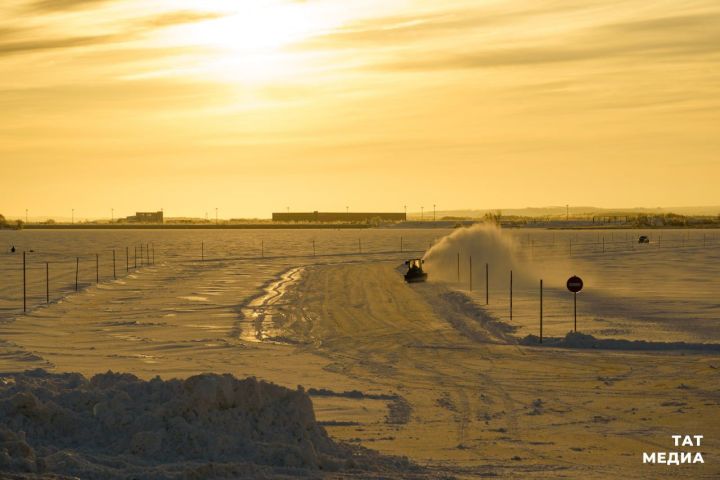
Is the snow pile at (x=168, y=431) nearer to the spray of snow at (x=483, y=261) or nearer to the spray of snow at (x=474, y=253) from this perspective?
the spray of snow at (x=483, y=261)

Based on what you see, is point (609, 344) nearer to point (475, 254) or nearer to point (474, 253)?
point (475, 254)

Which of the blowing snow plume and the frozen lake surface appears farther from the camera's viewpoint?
the blowing snow plume

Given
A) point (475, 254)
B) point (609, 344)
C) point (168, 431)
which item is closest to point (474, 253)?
point (475, 254)

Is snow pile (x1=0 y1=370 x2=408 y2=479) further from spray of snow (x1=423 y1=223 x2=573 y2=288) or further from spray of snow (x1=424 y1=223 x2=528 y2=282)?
spray of snow (x1=424 y1=223 x2=528 y2=282)

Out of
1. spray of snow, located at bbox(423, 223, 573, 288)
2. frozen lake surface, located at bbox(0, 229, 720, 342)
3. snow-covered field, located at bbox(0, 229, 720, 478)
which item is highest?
spray of snow, located at bbox(423, 223, 573, 288)

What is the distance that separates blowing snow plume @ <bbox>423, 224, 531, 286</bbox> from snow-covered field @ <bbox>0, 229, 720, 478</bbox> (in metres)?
4.78

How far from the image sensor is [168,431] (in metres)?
12.9

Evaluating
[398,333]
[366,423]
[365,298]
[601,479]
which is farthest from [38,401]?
[365,298]

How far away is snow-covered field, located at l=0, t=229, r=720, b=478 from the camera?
49.3 feet

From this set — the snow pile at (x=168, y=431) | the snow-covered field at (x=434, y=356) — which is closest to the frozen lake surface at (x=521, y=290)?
the snow-covered field at (x=434, y=356)

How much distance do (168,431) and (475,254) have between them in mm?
56231

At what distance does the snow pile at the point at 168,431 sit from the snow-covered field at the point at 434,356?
0.12 m

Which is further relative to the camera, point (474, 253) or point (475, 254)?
point (474, 253)

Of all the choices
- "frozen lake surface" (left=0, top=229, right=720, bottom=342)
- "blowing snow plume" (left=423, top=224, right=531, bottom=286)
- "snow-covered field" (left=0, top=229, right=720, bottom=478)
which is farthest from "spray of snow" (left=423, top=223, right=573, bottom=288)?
"snow-covered field" (left=0, top=229, right=720, bottom=478)
